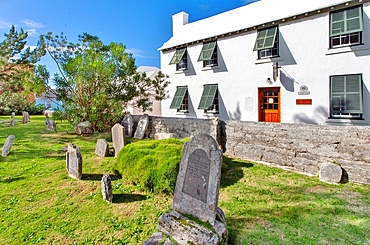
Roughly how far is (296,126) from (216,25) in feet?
31.4

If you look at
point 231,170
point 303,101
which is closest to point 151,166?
point 231,170

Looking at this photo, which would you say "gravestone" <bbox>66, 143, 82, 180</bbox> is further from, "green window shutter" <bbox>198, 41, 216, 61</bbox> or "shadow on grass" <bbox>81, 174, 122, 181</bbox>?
"green window shutter" <bbox>198, 41, 216, 61</bbox>

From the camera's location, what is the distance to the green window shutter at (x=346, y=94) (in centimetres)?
898

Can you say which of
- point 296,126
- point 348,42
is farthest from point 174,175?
point 348,42

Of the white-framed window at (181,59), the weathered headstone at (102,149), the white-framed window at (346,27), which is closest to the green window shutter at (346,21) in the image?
the white-framed window at (346,27)

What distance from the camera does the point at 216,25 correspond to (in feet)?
46.7

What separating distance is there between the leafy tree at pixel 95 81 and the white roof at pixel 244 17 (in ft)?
15.9

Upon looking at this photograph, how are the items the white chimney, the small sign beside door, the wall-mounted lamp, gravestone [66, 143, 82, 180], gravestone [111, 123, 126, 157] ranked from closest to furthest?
gravestone [66, 143, 82, 180] → gravestone [111, 123, 126, 157] → the small sign beside door → the wall-mounted lamp → the white chimney

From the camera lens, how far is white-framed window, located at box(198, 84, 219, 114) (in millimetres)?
13450

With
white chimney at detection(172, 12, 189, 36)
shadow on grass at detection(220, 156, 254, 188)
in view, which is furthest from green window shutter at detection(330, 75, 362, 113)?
white chimney at detection(172, 12, 189, 36)

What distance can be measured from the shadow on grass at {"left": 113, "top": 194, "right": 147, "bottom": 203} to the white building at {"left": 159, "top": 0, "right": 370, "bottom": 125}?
8336mm

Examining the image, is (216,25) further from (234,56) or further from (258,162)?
(258,162)

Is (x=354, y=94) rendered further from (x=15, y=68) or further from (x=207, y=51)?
(x=15, y=68)

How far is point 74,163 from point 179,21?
14.1 metres
